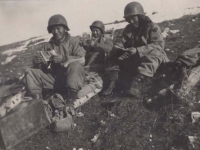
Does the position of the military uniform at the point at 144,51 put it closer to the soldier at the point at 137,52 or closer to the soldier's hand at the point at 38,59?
the soldier at the point at 137,52

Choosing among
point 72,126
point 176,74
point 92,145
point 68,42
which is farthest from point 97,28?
point 92,145

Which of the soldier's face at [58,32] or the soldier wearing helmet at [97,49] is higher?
the soldier's face at [58,32]

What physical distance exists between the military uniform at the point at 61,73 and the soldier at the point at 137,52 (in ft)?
2.73

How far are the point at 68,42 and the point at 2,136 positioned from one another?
3.02m

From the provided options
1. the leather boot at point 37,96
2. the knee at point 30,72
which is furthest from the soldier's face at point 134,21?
the leather boot at point 37,96

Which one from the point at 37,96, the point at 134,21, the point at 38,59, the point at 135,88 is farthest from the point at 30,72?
the point at 134,21

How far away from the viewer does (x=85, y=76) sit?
22.3 ft

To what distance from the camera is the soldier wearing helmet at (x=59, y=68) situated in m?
6.16

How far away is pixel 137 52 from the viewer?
648cm

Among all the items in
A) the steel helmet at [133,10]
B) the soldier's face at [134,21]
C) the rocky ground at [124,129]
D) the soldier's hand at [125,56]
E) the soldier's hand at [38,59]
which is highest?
the steel helmet at [133,10]

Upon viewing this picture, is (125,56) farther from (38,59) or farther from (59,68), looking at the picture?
(38,59)

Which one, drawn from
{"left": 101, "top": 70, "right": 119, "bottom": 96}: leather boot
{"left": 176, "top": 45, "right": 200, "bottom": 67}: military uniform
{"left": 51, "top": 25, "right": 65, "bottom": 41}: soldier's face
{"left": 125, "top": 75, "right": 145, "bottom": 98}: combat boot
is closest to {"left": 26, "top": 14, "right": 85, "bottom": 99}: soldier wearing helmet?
{"left": 51, "top": 25, "right": 65, "bottom": 41}: soldier's face

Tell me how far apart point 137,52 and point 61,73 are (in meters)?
1.81

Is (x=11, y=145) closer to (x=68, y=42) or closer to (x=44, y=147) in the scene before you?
(x=44, y=147)
